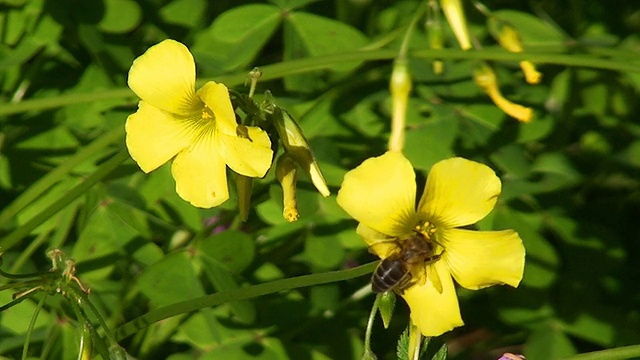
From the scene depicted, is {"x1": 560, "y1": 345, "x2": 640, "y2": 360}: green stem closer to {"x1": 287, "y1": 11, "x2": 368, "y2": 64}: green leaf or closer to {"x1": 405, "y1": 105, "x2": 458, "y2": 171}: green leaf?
{"x1": 405, "y1": 105, "x2": 458, "y2": 171}: green leaf

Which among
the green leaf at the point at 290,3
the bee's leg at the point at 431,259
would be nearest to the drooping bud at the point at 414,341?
the bee's leg at the point at 431,259

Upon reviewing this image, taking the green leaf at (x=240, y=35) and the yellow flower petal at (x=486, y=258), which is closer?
the yellow flower petal at (x=486, y=258)

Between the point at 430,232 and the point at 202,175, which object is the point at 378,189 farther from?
the point at 202,175

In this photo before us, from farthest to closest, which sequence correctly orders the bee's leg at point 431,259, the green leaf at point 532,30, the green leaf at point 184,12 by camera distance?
the green leaf at point 532,30, the green leaf at point 184,12, the bee's leg at point 431,259

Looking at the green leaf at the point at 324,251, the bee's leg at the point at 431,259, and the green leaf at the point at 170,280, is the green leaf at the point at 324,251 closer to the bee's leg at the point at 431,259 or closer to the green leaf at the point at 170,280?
the green leaf at the point at 170,280

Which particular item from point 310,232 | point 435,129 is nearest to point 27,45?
point 310,232

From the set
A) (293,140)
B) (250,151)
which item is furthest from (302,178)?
(250,151)

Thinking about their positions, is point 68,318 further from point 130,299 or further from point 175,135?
point 175,135
